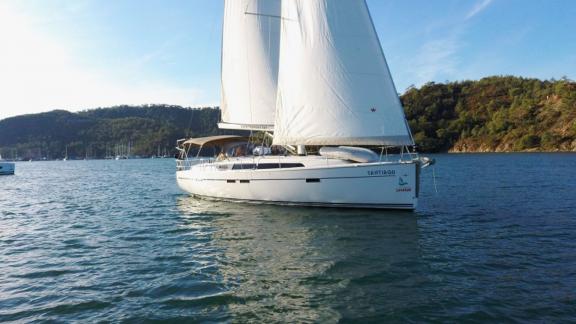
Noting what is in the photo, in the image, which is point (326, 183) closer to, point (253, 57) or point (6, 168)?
point (253, 57)

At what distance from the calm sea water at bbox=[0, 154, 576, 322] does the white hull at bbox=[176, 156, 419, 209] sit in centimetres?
76

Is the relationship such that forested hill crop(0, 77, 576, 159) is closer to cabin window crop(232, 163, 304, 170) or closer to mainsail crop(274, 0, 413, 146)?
cabin window crop(232, 163, 304, 170)

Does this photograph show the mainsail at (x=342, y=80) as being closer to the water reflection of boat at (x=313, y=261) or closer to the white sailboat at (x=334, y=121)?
the white sailboat at (x=334, y=121)

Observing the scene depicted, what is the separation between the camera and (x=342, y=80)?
59.3 ft

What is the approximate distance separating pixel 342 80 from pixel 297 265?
34.0 ft

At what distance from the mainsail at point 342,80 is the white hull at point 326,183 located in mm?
1390

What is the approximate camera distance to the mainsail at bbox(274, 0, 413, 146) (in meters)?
17.9

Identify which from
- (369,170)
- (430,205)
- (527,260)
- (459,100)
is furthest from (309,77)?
(459,100)

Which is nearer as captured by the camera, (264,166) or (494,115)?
(264,166)

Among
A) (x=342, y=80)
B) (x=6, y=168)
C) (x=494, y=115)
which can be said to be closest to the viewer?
(x=342, y=80)

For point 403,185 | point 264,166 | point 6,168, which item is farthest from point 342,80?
point 6,168

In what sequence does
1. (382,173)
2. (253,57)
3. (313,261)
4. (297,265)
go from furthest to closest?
(253,57), (382,173), (313,261), (297,265)

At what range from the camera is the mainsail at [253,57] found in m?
22.9

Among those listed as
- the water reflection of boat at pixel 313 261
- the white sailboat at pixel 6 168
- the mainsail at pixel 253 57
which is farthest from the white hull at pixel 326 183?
the white sailboat at pixel 6 168
